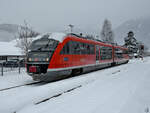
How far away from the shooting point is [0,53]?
29609 mm

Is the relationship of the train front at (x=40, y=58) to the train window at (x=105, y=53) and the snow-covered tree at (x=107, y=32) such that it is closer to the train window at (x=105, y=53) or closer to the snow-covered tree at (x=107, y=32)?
the train window at (x=105, y=53)

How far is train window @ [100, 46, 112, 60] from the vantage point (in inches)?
627

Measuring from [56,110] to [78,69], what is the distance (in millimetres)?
7524

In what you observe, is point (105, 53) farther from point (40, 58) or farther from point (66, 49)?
point (40, 58)

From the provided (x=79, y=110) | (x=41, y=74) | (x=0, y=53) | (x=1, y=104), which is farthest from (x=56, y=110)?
(x=0, y=53)

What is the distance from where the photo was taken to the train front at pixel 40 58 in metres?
8.20

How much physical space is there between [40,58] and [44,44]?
42.9 inches

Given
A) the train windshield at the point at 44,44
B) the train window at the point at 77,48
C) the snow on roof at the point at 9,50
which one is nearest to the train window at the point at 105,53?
the train window at the point at 77,48

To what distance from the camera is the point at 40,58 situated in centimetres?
838

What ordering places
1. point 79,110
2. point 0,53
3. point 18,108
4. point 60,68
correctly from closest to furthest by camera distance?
point 79,110 → point 18,108 → point 60,68 → point 0,53

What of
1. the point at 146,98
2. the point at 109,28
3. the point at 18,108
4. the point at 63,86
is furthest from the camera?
the point at 109,28

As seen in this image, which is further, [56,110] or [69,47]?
[69,47]

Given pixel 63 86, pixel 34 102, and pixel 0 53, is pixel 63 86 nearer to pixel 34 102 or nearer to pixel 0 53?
pixel 34 102

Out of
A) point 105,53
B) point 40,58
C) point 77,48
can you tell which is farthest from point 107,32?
point 40,58
